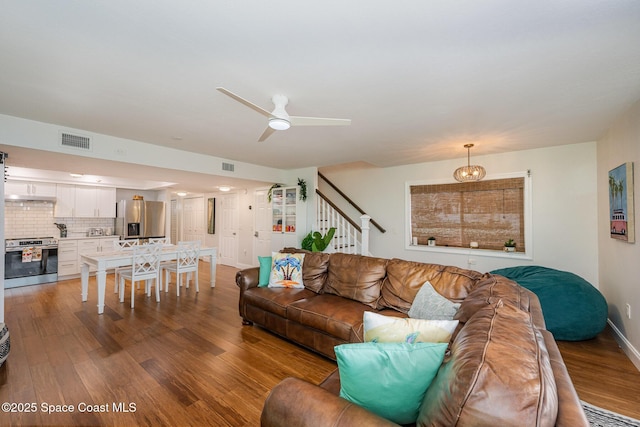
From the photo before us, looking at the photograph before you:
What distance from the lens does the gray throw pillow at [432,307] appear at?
1828 mm

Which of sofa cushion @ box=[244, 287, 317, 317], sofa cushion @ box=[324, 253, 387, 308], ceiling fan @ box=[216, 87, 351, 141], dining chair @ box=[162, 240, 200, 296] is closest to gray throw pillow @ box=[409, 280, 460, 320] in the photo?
sofa cushion @ box=[324, 253, 387, 308]

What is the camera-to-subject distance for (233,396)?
2.05 m

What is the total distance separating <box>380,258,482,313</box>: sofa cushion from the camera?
89.4 inches

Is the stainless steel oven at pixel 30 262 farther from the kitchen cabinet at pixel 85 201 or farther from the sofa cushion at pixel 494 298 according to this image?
the sofa cushion at pixel 494 298

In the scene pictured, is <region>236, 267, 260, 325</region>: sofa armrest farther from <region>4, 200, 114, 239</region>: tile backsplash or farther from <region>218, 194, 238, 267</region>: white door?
<region>4, 200, 114, 239</region>: tile backsplash

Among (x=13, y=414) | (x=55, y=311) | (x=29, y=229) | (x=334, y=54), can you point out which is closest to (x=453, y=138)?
(x=334, y=54)

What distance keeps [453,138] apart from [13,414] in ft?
16.0

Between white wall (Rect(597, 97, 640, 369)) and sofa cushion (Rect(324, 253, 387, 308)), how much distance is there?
2358 millimetres

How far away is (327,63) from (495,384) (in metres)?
1.95

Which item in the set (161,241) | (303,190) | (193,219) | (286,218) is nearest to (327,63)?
(303,190)

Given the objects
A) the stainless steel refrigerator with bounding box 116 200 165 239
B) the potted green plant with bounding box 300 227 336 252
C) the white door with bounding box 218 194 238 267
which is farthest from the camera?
the white door with bounding box 218 194 238 267

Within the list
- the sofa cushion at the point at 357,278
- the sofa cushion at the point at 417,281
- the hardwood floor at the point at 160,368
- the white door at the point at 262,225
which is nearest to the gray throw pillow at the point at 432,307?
the sofa cushion at the point at 417,281

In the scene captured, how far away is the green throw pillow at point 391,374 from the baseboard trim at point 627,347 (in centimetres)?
291

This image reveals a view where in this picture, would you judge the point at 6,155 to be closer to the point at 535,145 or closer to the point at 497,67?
the point at 497,67
